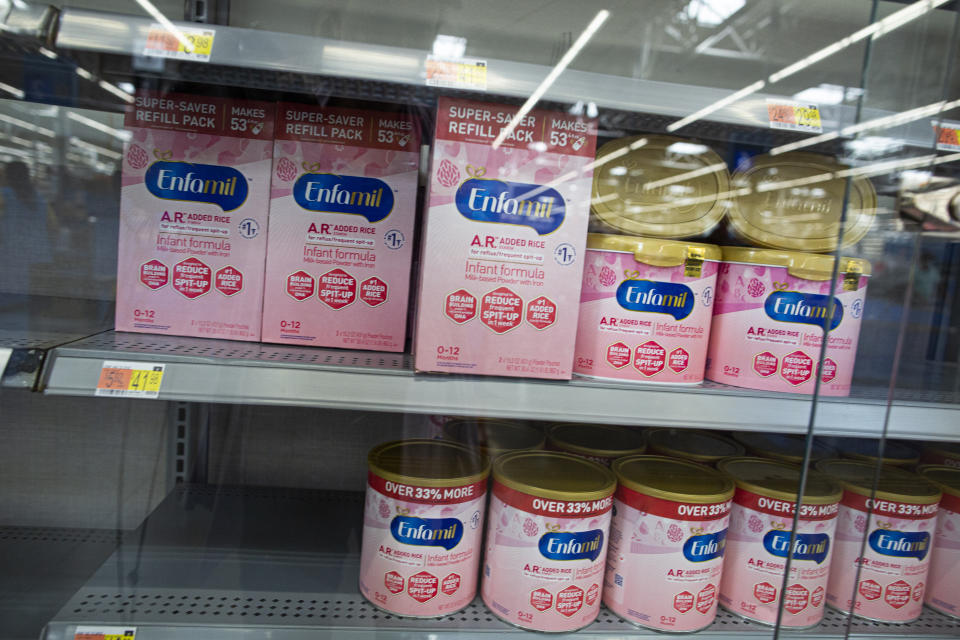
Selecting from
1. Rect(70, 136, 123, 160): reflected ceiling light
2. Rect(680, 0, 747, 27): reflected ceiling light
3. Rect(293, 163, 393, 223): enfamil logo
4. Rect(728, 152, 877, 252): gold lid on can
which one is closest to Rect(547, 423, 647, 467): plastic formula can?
Rect(728, 152, 877, 252): gold lid on can

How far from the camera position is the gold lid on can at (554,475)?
35.4 inches

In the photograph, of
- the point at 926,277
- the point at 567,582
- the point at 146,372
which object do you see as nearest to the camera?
the point at 146,372

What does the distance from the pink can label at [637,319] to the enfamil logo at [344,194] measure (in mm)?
382

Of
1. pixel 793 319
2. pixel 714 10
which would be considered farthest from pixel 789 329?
pixel 714 10

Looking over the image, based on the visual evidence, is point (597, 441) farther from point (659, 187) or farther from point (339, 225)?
point (339, 225)

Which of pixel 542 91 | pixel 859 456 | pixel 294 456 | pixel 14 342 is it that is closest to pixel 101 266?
pixel 14 342

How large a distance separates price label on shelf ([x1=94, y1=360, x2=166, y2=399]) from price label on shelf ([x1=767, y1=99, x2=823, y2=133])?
1027mm

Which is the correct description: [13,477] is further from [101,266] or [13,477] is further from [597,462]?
[597,462]

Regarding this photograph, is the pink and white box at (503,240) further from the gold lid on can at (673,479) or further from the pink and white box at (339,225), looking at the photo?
the gold lid on can at (673,479)

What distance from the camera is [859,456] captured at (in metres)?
1.00

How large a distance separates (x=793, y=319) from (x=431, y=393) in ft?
2.06

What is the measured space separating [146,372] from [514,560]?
0.65 metres

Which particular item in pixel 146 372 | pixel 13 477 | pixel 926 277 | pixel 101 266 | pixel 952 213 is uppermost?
pixel 952 213

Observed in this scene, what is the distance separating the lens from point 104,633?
849mm
